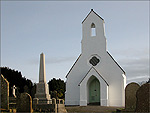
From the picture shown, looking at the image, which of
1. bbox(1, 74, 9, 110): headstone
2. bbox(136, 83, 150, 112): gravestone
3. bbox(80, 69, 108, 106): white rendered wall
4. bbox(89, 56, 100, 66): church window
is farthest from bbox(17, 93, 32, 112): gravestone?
bbox(89, 56, 100, 66): church window

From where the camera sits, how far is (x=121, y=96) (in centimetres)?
3130

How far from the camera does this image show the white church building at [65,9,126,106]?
31.1 m

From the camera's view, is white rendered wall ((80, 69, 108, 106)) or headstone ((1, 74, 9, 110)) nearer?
headstone ((1, 74, 9, 110))

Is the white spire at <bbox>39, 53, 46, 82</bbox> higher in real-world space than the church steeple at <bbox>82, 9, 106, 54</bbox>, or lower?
lower

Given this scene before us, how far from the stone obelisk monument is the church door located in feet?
40.1

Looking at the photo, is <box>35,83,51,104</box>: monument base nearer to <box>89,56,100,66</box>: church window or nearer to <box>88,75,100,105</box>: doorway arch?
<box>88,75,100,105</box>: doorway arch

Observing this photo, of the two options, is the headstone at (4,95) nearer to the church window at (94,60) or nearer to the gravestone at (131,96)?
the gravestone at (131,96)

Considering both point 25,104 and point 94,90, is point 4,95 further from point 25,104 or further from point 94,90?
point 94,90

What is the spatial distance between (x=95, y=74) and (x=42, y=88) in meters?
10.6

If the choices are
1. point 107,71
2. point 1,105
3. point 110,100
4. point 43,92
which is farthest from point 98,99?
point 1,105

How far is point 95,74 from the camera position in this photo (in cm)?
3081

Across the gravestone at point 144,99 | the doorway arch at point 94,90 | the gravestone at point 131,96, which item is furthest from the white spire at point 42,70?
the gravestone at point 144,99

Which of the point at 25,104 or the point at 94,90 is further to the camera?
the point at 94,90

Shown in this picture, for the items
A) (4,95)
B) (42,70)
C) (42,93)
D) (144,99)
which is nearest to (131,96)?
(144,99)
